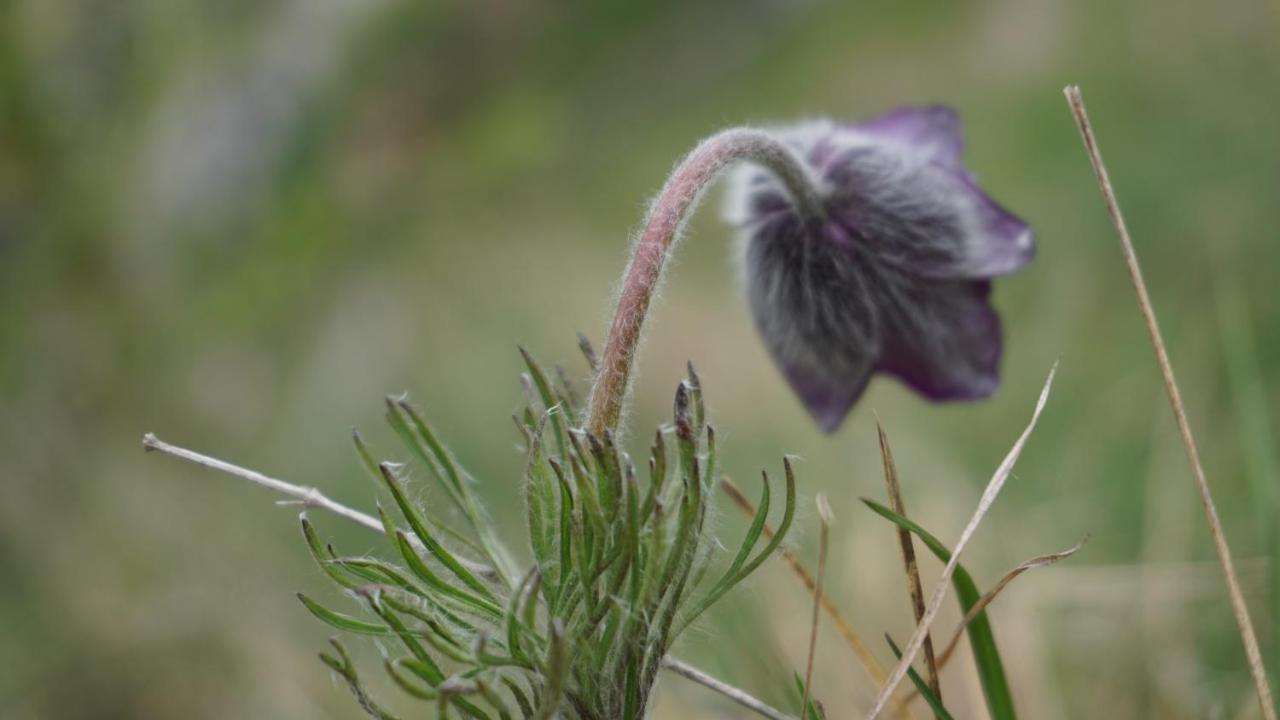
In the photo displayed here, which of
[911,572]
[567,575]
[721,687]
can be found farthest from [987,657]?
[567,575]

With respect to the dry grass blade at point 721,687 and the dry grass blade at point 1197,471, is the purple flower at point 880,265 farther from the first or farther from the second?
the dry grass blade at point 721,687

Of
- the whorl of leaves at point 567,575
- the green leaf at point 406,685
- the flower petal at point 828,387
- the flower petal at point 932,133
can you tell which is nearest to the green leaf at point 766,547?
the whorl of leaves at point 567,575

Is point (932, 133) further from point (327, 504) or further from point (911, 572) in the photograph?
point (327, 504)

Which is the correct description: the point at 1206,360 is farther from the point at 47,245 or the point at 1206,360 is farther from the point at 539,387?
the point at 47,245

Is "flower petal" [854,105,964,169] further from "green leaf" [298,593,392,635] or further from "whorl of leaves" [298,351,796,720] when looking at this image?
"green leaf" [298,593,392,635]

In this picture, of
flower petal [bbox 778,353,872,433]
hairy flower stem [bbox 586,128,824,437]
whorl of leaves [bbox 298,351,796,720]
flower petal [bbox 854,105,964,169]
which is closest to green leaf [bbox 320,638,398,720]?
whorl of leaves [bbox 298,351,796,720]

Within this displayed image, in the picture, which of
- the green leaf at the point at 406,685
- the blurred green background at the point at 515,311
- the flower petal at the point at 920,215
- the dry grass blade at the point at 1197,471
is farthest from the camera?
the blurred green background at the point at 515,311

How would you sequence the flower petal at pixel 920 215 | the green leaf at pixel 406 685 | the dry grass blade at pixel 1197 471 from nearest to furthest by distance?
1. the green leaf at pixel 406 685
2. the dry grass blade at pixel 1197 471
3. the flower petal at pixel 920 215
